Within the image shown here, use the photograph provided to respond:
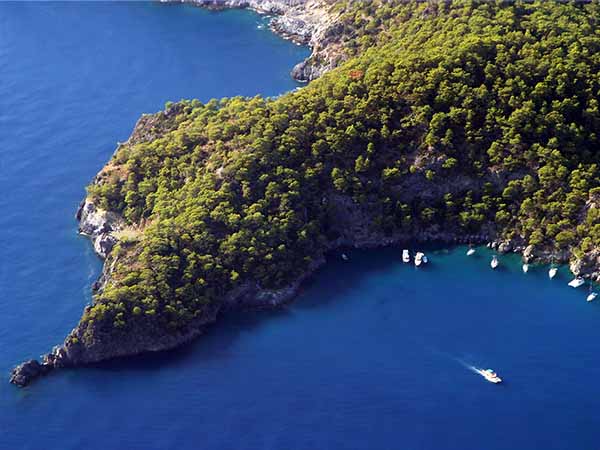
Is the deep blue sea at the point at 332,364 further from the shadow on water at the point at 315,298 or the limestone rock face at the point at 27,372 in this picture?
the limestone rock face at the point at 27,372

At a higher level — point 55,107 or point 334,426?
point 55,107

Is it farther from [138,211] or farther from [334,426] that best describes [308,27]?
[334,426]

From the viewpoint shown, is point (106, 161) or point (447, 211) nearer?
point (447, 211)

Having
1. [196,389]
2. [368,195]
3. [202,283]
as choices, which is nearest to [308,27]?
[368,195]

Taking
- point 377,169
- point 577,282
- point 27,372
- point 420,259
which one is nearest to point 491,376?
point 577,282

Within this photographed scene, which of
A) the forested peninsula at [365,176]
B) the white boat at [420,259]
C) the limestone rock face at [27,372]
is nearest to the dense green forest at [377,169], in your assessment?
the forested peninsula at [365,176]
